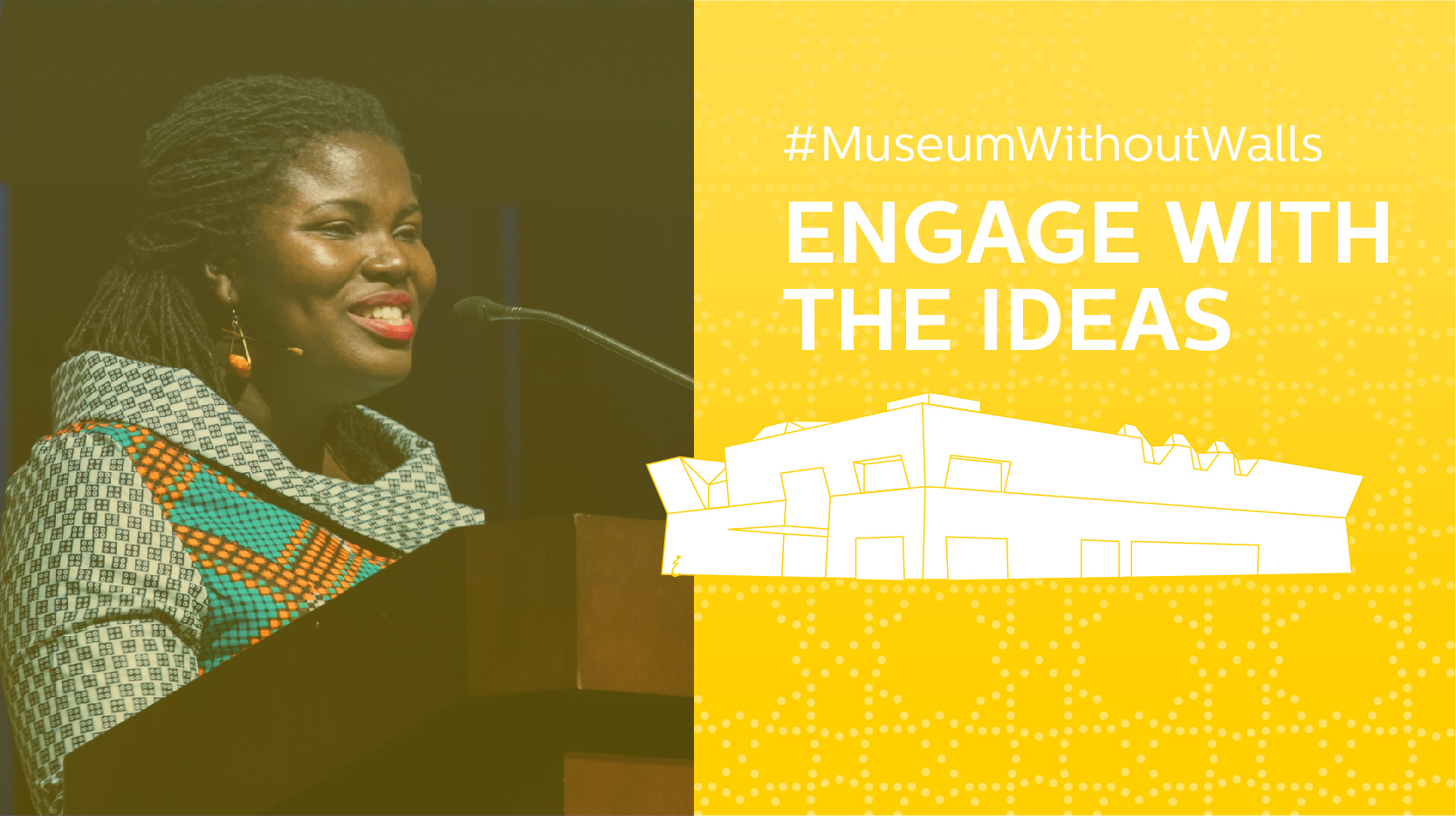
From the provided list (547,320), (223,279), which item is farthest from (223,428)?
(547,320)

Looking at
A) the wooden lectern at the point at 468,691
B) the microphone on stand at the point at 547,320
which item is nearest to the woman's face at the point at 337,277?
the microphone on stand at the point at 547,320

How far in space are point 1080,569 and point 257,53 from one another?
1.55 metres

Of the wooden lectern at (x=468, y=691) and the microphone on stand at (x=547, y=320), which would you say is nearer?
the wooden lectern at (x=468, y=691)

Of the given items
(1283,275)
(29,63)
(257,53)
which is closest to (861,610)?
(1283,275)

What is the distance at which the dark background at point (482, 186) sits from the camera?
2.11 metres

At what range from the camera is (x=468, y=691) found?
1.33 meters

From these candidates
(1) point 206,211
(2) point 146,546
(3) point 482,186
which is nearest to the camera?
(2) point 146,546

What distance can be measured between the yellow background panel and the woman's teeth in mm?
480

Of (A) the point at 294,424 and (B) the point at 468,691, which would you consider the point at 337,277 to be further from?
(B) the point at 468,691

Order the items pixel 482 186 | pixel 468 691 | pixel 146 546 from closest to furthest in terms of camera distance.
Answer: pixel 468 691, pixel 146 546, pixel 482 186

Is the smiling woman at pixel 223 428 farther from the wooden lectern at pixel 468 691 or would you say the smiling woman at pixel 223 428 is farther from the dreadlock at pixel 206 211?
the wooden lectern at pixel 468 691

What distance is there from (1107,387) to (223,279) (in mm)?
1390

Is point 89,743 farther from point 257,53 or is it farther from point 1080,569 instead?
point 1080,569

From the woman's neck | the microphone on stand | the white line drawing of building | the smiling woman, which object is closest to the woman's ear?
the smiling woman
